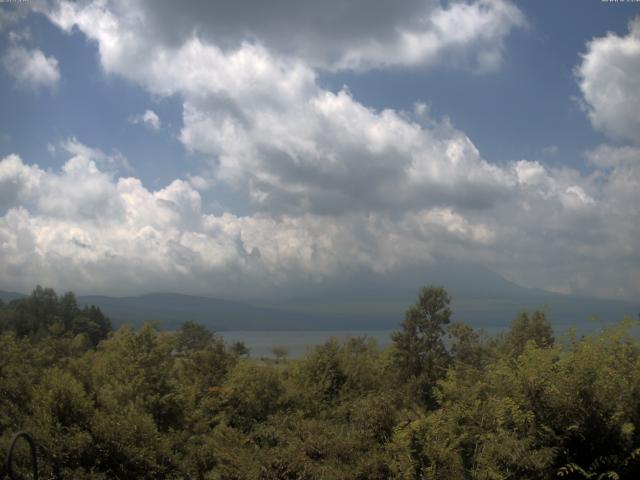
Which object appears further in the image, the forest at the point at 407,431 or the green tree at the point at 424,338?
the green tree at the point at 424,338

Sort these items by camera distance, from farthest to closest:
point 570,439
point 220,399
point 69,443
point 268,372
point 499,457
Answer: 1. point 268,372
2. point 220,399
3. point 69,443
4. point 570,439
5. point 499,457

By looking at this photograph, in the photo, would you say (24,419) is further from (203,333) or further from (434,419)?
(203,333)

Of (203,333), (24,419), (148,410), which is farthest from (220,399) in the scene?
(203,333)

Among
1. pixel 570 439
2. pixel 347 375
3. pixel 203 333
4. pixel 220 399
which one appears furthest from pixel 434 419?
pixel 203 333

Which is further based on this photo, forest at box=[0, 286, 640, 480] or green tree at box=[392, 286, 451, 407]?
green tree at box=[392, 286, 451, 407]

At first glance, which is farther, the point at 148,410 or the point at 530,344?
the point at 148,410

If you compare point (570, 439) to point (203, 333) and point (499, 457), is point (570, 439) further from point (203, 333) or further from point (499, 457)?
point (203, 333)

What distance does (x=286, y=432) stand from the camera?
43.4 ft

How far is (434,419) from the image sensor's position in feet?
38.4

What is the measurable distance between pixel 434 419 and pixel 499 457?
1.64 meters

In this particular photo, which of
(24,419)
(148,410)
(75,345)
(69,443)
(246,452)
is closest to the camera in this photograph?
(246,452)

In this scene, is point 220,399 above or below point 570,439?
below

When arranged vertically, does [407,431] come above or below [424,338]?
above

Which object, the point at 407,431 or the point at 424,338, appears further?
the point at 424,338
